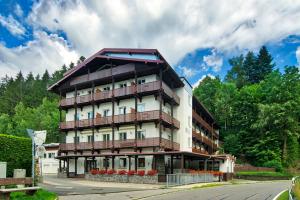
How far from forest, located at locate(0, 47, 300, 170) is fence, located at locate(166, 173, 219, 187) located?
22390mm

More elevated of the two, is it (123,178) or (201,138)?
(201,138)

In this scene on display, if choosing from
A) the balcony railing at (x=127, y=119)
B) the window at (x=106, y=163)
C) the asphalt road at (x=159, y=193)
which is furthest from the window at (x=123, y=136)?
the asphalt road at (x=159, y=193)

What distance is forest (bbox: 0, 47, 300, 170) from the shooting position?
58250 millimetres

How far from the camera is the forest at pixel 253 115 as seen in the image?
58250 mm

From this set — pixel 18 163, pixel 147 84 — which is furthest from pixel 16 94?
pixel 18 163

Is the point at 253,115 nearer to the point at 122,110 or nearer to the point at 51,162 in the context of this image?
the point at 122,110

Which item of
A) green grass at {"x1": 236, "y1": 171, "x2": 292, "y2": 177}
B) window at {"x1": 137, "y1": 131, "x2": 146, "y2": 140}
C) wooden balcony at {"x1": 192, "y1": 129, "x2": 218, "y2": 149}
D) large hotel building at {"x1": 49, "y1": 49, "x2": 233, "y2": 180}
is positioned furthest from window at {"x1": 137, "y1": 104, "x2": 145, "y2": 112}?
green grass at {"x1": 236, "y1": 171, "x2": 292, "y2": 177}

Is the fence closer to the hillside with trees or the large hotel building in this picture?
the large hotel building

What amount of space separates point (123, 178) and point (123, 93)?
1066 cm

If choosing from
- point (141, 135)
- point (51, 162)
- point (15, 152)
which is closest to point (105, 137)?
point (141, 135)

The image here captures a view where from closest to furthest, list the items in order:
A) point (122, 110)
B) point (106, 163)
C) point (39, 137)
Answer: point (39, 137) → point (106, 163) → point (122, 110)

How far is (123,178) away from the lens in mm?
35531

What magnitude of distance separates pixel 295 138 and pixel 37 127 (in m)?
53.9

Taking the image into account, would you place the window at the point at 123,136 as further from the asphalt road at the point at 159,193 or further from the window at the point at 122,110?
the asphalt road at the point at 159,193
